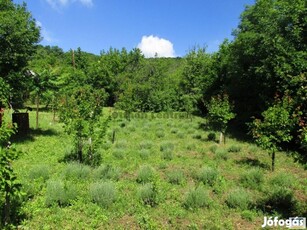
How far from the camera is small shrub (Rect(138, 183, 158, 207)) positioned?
8.36 m

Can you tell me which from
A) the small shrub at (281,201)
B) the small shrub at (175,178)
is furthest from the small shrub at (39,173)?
the small shrub at (281,201)

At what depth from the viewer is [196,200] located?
8203 millimetres

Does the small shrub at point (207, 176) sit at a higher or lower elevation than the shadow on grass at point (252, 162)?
higher

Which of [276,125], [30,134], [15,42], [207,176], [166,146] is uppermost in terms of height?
[15,42]

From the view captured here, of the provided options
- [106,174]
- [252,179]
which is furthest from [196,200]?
[106,174]

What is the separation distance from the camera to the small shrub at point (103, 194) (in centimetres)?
805

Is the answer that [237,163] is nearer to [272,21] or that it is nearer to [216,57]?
[272,21]

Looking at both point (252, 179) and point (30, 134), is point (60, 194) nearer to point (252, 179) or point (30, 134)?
point (252, 179)

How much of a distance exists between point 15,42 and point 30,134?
579 centimetres

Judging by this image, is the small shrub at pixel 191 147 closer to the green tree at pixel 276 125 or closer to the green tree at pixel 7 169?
the green tree at pixel 276 125

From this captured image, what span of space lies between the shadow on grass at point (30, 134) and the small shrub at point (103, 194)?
388 inches

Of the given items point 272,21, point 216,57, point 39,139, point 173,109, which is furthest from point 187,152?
point 173,109

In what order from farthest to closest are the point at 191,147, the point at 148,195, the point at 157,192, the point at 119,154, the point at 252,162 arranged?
the point at 191,147
the point at 119,154
the point at 252,162
the point at 157,192
the point at 148,195

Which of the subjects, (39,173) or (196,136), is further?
(196,136)
